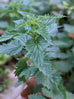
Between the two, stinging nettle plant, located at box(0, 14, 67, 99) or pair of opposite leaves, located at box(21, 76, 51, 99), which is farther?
pair of opposite leaves, located at box(21, 76, 51, 99)

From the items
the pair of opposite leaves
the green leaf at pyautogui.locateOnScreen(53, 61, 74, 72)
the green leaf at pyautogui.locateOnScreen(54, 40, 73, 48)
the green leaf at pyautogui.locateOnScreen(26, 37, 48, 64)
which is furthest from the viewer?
the green leaf at pyautogui.locateOnScreen(54, 40, 73, 48)

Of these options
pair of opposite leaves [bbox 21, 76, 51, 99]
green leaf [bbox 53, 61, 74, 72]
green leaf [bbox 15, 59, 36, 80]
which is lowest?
green leaf [bbox 53, 61, 74, 72]

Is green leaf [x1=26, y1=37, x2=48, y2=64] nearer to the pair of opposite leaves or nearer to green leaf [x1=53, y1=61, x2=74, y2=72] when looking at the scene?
the pair of opposite leaves

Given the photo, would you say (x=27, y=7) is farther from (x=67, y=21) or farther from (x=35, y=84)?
(x=67, y=21)

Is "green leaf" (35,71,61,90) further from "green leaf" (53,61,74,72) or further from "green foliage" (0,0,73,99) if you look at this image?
"green leaf" (53,61,74,72)

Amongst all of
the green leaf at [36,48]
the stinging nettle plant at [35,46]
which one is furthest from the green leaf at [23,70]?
the green leaf at [36,48]

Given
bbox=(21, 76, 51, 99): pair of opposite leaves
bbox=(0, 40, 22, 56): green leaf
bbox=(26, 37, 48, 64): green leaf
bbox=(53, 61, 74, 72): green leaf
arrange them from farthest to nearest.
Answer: bbox=(53, 61, 74, 72): green leaf < bbox=(21, 76, 51, 99): pair of opposite leaves < bbox=(0, 40, 22, 56): green leaf < bbox=(26, 37, 48, 64): green leaf

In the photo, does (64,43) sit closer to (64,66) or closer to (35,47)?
(64,66)

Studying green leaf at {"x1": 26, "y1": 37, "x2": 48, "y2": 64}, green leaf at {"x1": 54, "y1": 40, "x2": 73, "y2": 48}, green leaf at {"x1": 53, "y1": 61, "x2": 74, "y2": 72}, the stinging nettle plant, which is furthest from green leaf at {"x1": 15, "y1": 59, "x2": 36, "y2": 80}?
green leaf at {"x1": 54, "y1": 40, "x2": 73, "y2": 48}

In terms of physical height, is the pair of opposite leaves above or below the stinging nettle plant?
below

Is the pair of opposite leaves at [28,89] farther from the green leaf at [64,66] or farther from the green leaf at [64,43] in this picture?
the green leaf at [64,43]
